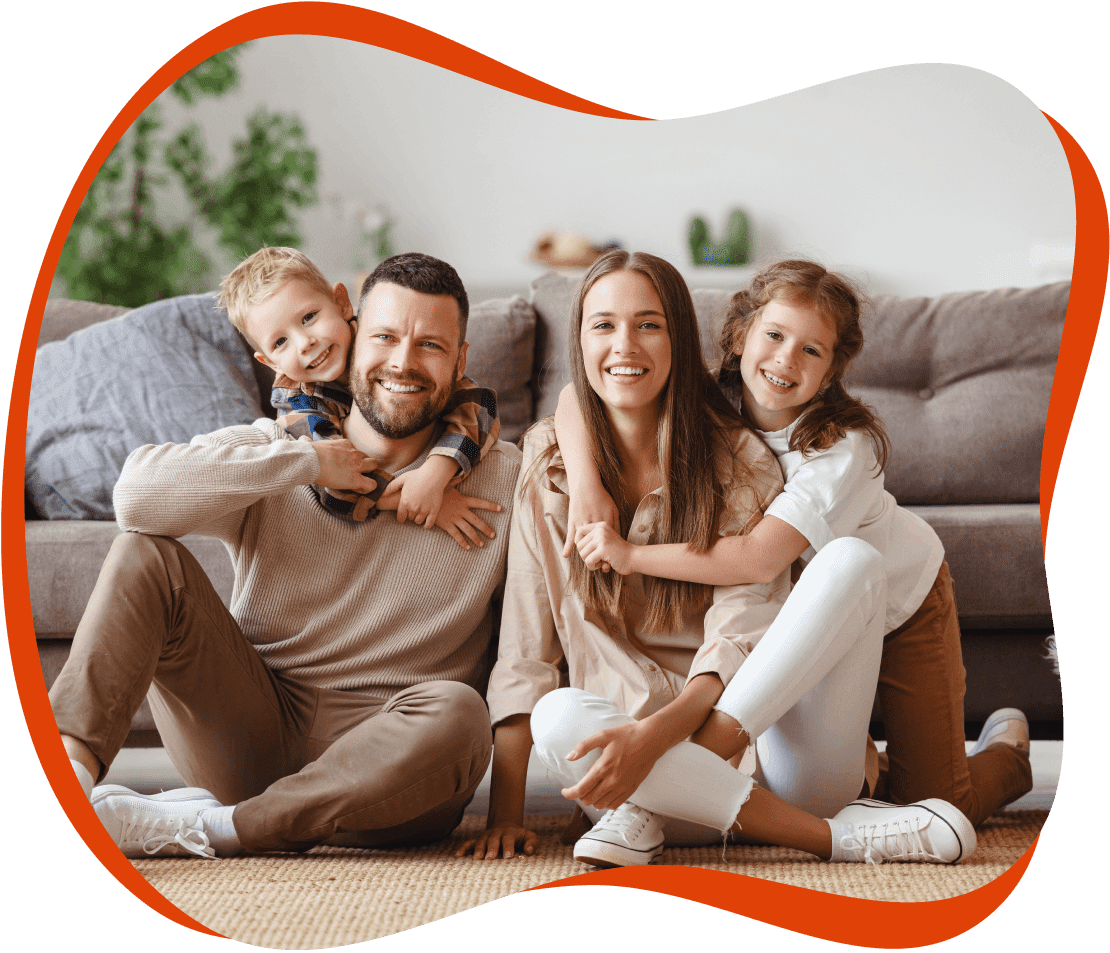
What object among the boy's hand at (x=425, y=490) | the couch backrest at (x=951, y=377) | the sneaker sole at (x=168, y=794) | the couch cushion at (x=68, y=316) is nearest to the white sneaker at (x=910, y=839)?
the boy's hand at (x=425, y=490)

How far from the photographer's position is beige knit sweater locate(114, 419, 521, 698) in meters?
1.13

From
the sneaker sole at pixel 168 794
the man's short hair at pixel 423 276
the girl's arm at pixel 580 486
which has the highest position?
the man's short hair at pixel 423 276

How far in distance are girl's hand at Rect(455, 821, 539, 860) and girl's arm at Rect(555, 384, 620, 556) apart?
295mm

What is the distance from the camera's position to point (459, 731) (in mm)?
996

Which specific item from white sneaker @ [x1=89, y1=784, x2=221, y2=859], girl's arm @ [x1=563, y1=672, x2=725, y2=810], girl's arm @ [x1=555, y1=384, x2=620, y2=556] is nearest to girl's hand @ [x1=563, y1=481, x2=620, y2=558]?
girl's arm @ [x1=555, y1=384, x2=620, y2=556]

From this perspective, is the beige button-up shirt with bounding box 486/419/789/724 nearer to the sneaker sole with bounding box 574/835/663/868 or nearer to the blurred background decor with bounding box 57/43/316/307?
the sneaker sole with bounding box 574/835/663/868

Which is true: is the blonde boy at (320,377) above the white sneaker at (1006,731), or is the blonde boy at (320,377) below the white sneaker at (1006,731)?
above

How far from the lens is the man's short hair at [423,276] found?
115cm

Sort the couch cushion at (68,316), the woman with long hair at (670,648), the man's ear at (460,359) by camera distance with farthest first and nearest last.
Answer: the couch cushion at (68,316), the man's ear at (460,359), the woman with long hair at (670,648)

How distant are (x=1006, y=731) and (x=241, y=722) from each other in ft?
3.17

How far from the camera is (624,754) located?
0.93 metres

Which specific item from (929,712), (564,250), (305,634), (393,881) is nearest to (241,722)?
(305,634)

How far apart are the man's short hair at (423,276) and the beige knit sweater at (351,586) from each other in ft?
0.71

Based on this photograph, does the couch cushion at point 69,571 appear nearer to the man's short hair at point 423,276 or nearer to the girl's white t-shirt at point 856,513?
the man's short hair at point 423,276
